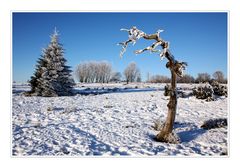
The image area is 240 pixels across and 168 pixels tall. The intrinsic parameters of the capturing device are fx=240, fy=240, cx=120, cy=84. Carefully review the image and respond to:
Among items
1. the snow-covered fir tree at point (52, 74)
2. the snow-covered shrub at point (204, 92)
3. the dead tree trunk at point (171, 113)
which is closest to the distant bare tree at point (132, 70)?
the dead tree trunk at point (171, 113)

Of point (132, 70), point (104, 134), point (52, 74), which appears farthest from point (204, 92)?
point (52, 74)

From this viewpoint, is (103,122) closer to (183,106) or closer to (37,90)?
(183,106)

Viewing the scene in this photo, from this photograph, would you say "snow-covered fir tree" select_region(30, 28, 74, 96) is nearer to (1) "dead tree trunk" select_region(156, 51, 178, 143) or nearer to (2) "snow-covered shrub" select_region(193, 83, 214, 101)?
(2) "snow-covered shrub" select_region(193, 83, 214, 101)

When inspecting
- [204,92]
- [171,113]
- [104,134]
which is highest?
[204,92]

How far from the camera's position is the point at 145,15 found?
16.8 ft

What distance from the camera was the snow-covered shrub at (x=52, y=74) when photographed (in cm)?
1198

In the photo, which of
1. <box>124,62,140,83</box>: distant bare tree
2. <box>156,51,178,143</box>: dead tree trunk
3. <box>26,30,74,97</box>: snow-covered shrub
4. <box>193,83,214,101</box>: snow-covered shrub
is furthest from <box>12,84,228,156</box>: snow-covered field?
<box>26,30,74,97</box>: snow-covered shrub

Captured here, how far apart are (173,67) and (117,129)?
2036 millimetres

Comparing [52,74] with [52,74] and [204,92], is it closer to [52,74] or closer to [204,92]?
[52,74]

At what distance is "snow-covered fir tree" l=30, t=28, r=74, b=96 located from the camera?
39.3 feet

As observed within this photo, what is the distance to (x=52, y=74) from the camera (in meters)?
12.4

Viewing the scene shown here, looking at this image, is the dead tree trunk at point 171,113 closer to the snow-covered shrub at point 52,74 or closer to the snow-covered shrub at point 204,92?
the snow-covered shrub at point 204,92
